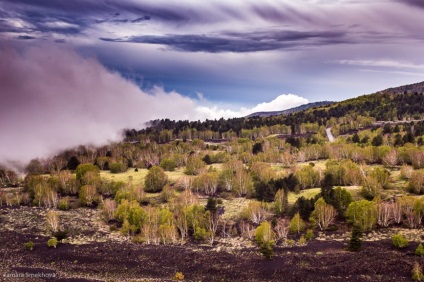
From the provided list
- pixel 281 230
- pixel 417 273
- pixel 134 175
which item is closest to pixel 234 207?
pixel 281 230

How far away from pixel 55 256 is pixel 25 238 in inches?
629

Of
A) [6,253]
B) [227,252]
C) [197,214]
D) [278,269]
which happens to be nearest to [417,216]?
[278,269]

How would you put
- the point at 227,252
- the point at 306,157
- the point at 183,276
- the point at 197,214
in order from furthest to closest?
the point at 306,157
the point at 197,214
the point at 227,252
the point at 183,276

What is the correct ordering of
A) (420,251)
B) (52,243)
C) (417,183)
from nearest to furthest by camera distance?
(420,251) < (52,243) < (417,183)

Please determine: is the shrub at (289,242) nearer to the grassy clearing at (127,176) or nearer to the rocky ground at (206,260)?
the rocky ground at (206,260)

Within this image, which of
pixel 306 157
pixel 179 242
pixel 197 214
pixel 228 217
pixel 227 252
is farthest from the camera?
pixel 306 157

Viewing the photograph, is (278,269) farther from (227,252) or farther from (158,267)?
(158,267)

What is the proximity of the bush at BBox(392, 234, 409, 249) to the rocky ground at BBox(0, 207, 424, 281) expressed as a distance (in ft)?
4.31

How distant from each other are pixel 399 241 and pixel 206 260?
4076 centimetres

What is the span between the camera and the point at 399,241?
259 feet

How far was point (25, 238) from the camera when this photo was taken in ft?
315

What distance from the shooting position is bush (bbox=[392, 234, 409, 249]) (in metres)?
78.6

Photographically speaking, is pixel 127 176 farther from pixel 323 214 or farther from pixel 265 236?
pixel 323 214

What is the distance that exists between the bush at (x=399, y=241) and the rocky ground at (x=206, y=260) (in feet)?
4.31
